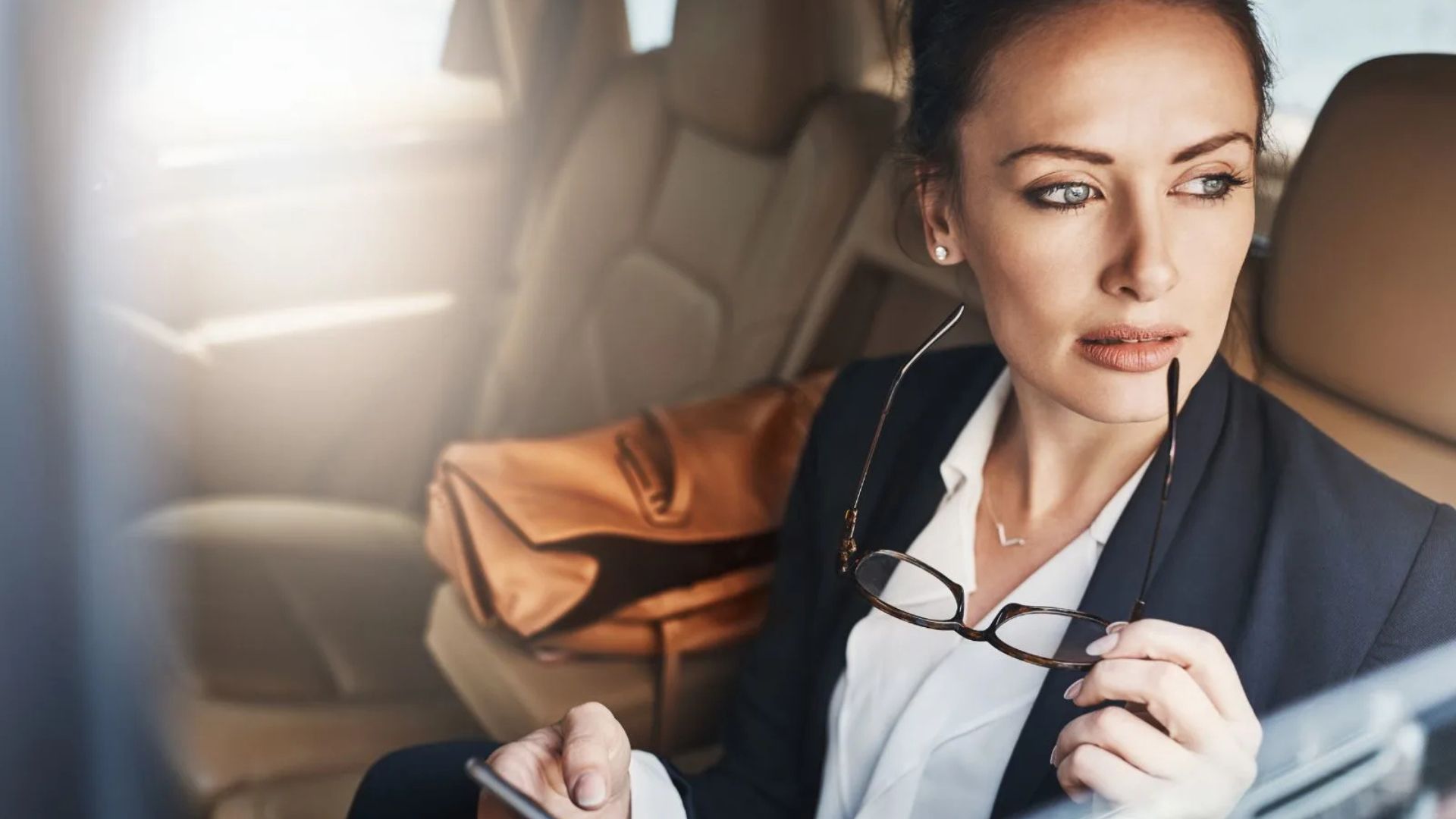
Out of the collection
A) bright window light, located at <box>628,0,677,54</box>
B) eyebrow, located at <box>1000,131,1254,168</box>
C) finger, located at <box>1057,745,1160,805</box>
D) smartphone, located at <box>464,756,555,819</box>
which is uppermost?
bright window light, located at <box>628,0,677,54</box>

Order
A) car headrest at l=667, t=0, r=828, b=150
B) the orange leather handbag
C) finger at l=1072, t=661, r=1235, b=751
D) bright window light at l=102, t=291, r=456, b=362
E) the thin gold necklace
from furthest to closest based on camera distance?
bright window light at l=102, t=291, r=456, b=362 → car headrest at l=667, t=0, r=828, b=150 → the orange leather handbag → the thin gold necklace → finger at l=1072, t=661, r=1235, b=751

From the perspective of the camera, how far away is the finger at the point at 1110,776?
1.68ft

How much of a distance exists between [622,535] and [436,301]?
658 millimetres

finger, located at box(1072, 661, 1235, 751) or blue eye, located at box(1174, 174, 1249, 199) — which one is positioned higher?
blue eye, located at box(1174, 174, 1249, 199)

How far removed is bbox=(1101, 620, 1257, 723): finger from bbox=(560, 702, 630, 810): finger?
248 mm

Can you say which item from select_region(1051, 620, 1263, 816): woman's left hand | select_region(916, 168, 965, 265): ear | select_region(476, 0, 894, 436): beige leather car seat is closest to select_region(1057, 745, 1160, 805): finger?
select_region(1051, 620, 1263, 816): woman's left hand

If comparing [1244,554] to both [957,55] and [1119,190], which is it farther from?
[957,55]

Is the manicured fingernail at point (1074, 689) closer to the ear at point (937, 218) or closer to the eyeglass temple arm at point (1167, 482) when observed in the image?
the eyeglass temple arm at point (1167, 482)

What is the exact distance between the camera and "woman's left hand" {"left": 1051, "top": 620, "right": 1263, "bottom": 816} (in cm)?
50

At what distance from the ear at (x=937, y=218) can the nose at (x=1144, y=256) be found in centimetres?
13

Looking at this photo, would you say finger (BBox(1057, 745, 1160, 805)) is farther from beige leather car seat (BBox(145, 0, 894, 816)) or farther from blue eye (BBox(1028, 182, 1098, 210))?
beige leather car seat (BBox(145, 0, 894, 816))

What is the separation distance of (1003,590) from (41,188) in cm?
79

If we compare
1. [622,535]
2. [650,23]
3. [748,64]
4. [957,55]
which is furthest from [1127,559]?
[650,23]

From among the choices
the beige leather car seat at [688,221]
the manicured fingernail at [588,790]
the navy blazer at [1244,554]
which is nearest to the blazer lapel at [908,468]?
the navy blazer at [1244,554]
